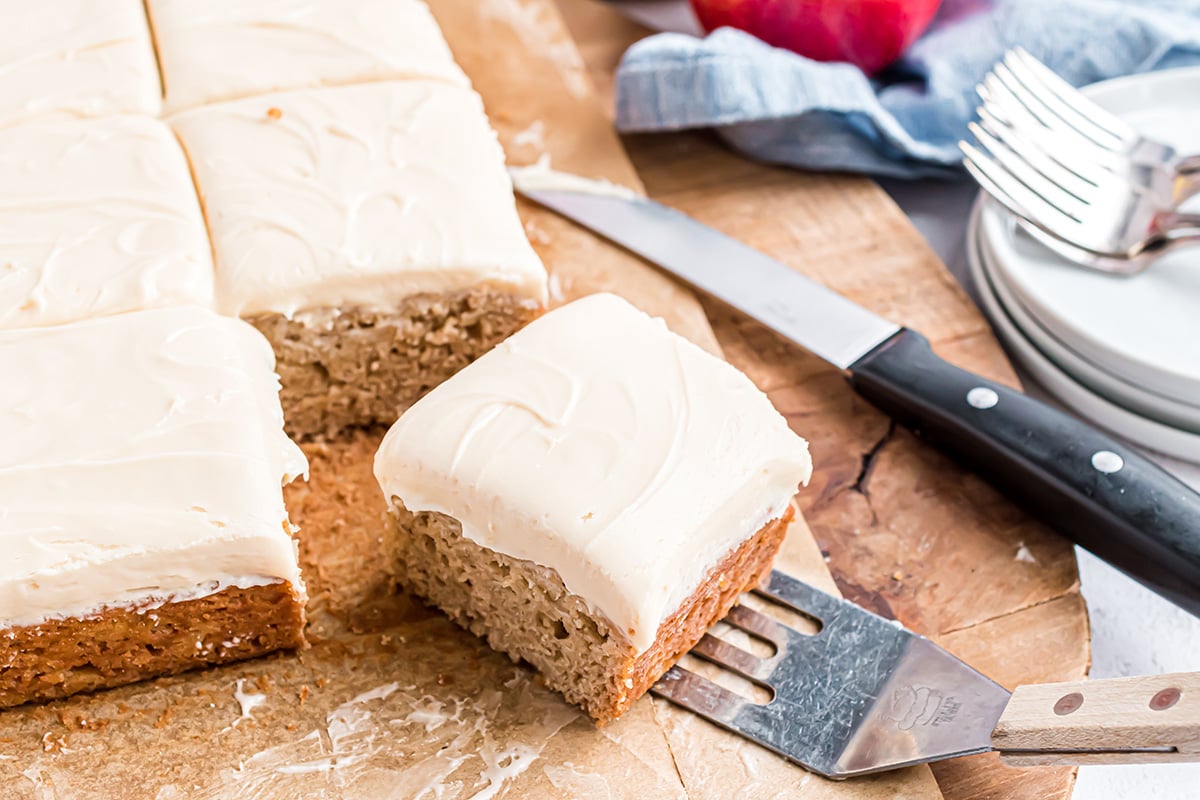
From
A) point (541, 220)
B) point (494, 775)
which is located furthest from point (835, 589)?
point (541, 220)

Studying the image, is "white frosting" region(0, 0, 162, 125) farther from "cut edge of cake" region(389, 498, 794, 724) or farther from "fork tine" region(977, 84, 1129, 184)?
"fork tine" region(977, 84, 1129, 184)

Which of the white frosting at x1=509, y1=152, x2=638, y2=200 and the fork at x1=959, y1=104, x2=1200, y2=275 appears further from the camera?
the white frosting at x1=509, y1=152, x2=638, y2=200

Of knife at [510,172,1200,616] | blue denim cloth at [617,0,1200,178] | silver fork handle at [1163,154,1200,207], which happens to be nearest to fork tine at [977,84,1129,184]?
silver fork handle at [1163,154,1200,207]

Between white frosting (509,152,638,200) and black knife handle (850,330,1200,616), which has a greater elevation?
white frosting (509,152,638,200)

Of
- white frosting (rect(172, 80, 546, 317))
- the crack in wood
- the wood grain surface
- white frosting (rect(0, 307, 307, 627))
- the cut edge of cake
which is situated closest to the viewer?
white frosting (rect(0, 307, 307, 627))

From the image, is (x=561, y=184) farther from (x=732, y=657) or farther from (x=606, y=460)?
(x=732, y=657)

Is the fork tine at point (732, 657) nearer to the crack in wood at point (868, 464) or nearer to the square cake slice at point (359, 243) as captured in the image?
the crack in wood at point (868, 464)
